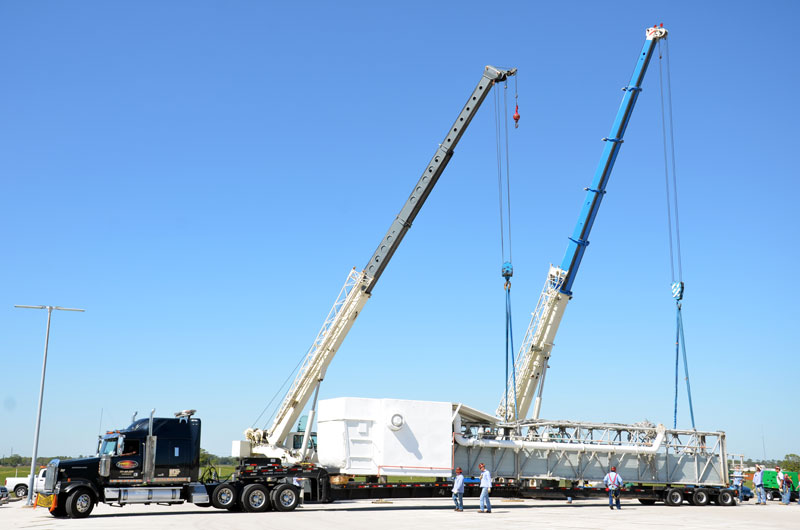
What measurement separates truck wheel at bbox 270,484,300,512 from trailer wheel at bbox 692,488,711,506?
16324 millimetres

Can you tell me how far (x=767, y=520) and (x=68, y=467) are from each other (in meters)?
21.2

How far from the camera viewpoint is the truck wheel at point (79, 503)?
21562mm

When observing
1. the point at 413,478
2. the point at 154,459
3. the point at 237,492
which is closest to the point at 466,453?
the point at 413,478

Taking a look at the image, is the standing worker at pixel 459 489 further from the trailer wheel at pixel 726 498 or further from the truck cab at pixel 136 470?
the trailer wheel at pixel 726 498

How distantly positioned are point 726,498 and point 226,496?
Result: 2019 centimetres

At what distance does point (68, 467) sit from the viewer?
2205 cm

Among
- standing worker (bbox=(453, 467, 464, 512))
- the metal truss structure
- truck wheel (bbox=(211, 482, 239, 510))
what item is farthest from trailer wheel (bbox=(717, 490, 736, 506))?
truck wheel (bbox=(211, 482, 239, 510))

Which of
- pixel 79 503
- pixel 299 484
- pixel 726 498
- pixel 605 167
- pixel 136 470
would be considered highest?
pixel 605 167

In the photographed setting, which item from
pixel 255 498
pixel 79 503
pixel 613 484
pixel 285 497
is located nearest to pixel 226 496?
pixel 255 498

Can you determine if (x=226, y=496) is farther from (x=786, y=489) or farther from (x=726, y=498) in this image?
(x=786, y=489)

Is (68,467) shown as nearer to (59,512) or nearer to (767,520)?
(59,512)

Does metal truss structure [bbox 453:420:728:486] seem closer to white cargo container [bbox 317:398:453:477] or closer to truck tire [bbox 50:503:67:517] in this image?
white cargo container [bbox 317:398:453:477]

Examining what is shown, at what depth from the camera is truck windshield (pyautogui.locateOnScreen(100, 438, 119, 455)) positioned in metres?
22.8

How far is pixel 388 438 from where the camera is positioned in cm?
2597
